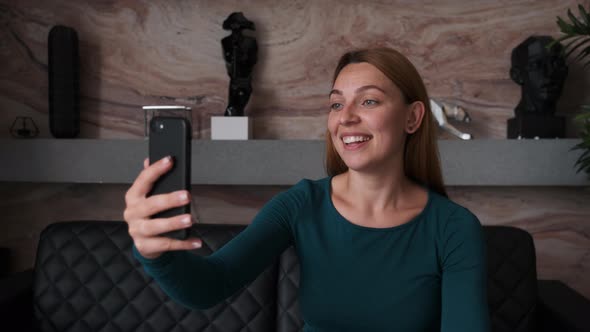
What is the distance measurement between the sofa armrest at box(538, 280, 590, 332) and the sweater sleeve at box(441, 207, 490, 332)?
50 centimetres

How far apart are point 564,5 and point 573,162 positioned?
2.24 feet

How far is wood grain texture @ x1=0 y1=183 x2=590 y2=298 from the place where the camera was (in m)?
2.02

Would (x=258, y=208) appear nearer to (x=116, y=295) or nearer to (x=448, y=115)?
(x=116, y=295)

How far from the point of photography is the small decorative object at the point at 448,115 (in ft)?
6.20

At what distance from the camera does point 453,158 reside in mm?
1847

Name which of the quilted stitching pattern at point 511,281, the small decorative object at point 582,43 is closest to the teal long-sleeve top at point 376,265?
the quilted stitching pattern at point 511,281

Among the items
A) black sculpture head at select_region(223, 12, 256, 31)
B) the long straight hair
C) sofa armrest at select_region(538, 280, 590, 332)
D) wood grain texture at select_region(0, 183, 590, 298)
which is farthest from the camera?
wood grain texture at select_region(0, 183, 590, 298)

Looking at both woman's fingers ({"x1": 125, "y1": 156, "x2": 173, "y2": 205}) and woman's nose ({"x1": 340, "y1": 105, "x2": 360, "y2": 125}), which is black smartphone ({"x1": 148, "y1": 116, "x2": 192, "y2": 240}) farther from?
woman's nose ({"x1": 340, "y1": 105, "x2": 360, "y2": 125})

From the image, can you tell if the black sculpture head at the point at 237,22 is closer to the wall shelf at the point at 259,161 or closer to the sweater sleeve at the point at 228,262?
the wall shelf at the point at 259,161

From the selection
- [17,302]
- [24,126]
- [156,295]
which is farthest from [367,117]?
[24,126]

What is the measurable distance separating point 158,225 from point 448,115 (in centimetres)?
155

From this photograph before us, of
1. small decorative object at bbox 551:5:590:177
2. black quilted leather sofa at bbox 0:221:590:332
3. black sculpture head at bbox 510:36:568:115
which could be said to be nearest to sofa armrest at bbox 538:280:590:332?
black quilted leather sofa at bbox 0:221:590:332

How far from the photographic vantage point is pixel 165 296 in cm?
167

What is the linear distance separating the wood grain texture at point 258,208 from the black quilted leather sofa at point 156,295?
0.32m
